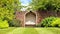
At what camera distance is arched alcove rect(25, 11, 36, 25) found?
34.2 metres

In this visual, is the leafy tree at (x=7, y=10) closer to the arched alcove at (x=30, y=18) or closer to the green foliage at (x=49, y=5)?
the arched alcove at (x=30, y=18)

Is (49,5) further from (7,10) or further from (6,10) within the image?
(6,10)

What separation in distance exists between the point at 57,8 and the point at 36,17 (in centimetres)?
404

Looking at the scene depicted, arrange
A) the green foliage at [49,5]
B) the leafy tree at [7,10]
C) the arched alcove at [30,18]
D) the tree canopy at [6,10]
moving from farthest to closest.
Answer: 1. the arched alcove at [30,18]
2. the green foliage at [49,5]
3. the leafy tree at [7,10]
4. the tree canopy at [6,10]

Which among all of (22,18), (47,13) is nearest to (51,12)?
(47,13)

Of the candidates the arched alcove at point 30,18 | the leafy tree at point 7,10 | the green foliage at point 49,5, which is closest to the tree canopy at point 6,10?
the leafy tree at point 7,10

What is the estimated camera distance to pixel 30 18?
113 feet

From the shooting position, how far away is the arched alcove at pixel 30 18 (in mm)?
34250

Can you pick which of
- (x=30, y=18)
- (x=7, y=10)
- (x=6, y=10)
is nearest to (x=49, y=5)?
(x=30, y=18)

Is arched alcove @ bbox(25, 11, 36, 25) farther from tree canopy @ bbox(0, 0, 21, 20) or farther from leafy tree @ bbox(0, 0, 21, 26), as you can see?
tree canopy @ bbox(0, 0, 21, 20)

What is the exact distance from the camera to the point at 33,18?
3441 centimetres

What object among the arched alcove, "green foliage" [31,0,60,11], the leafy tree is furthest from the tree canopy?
"green foliage" [31,0,60,11]

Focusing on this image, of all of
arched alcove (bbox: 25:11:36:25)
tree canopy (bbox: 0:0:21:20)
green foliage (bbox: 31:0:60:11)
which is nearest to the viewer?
tree canopy (bbox: 0:0:21:20)

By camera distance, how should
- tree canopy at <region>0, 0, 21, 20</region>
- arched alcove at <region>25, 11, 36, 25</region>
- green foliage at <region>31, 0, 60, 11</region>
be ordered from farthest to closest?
arched alcove at <region>25, 11, 36, 25</region>, green foliage at <region>31, 0, 60, 11</region>, tree canopy at <region>0, 0, 21, 20</region>
